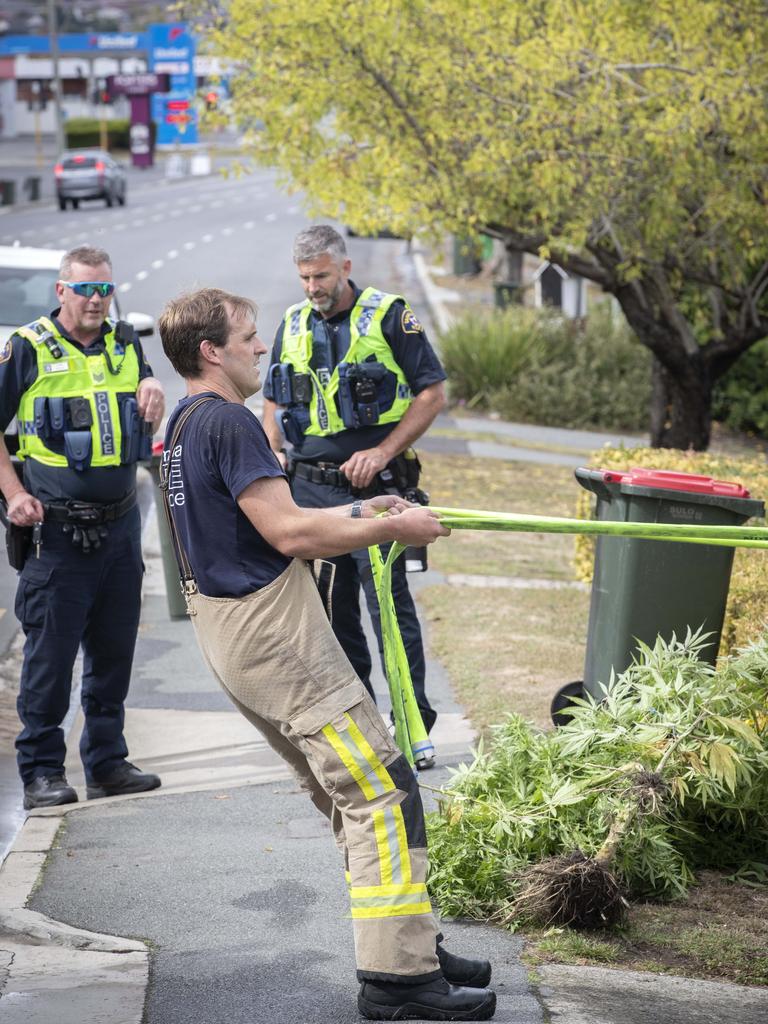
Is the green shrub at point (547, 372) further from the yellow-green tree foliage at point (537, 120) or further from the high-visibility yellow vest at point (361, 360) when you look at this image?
the high-visibility yellow vest at point (361, 360)

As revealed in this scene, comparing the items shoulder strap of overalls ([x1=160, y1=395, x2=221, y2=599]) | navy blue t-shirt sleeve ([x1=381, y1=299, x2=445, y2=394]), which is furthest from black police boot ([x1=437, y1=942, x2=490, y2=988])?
navy blue t-shirt sleeve ([x1=381, y1=299, x2=445, y2=394])

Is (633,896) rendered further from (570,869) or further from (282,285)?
(282,285)

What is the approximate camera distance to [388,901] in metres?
3.58

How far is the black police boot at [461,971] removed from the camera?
3.76 metres

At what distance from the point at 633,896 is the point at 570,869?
1.45 ft

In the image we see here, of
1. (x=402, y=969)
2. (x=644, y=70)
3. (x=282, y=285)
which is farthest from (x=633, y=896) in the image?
(x=282, y=285)

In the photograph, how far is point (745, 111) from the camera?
1048 centimetres

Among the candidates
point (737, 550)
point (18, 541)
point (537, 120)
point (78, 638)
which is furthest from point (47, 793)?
point (537, 120)

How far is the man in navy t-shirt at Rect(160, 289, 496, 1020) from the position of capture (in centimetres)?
356

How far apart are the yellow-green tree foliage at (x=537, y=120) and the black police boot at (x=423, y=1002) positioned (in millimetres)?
8015

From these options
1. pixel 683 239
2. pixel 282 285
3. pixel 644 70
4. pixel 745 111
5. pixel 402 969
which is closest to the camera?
pixel 402 969

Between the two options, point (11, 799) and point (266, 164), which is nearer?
point (11, 799)

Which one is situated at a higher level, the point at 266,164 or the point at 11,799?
the point at 266,164

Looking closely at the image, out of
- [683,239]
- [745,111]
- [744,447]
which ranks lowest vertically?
[744,447]
